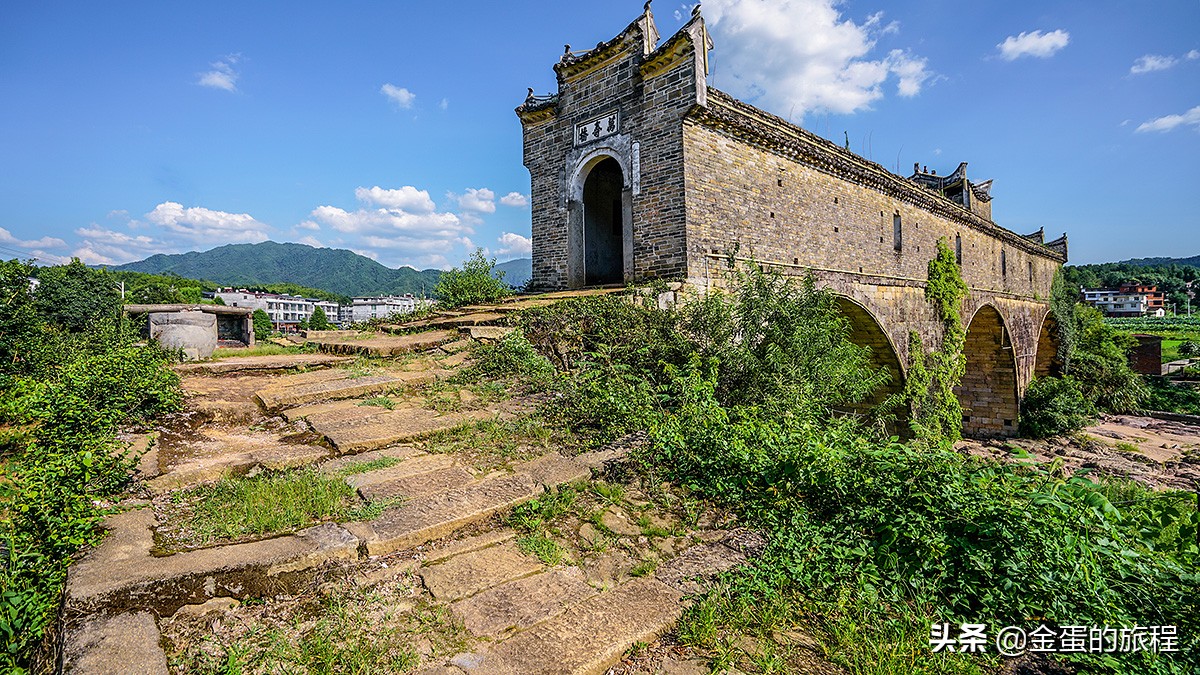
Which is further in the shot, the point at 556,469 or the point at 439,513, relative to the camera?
the point at 556,469

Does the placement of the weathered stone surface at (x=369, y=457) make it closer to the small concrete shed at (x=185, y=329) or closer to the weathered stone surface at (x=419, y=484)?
the weathered stone surface at (x=419, y=484)

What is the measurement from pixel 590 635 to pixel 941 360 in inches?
624

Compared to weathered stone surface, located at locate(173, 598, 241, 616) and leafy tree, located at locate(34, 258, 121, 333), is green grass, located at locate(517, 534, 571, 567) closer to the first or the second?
weathered stone surface, located at locate(173, 598, 241, 616)

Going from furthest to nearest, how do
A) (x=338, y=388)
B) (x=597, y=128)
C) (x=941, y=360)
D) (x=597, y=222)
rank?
(x=941, y=360)
(x=597, y=222)
(x=597, y=128)
(x=338, y=388)

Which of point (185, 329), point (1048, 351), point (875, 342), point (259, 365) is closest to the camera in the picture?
point (259, 365)

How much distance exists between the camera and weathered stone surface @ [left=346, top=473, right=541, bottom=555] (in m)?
2.56

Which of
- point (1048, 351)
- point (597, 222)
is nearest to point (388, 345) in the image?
point (597, 222)

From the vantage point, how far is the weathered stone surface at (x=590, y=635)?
190 centimetres

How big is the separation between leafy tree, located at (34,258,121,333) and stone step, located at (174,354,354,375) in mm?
13368

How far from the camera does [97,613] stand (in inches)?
72.9

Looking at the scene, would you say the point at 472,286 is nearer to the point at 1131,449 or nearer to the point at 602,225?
the point at 602,225

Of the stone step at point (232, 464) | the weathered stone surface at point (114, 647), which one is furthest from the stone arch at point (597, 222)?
the weathered stone surface at point (114, 647)

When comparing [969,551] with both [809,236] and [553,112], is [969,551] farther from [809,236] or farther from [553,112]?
[553,112]

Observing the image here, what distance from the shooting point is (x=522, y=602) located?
2234mm
